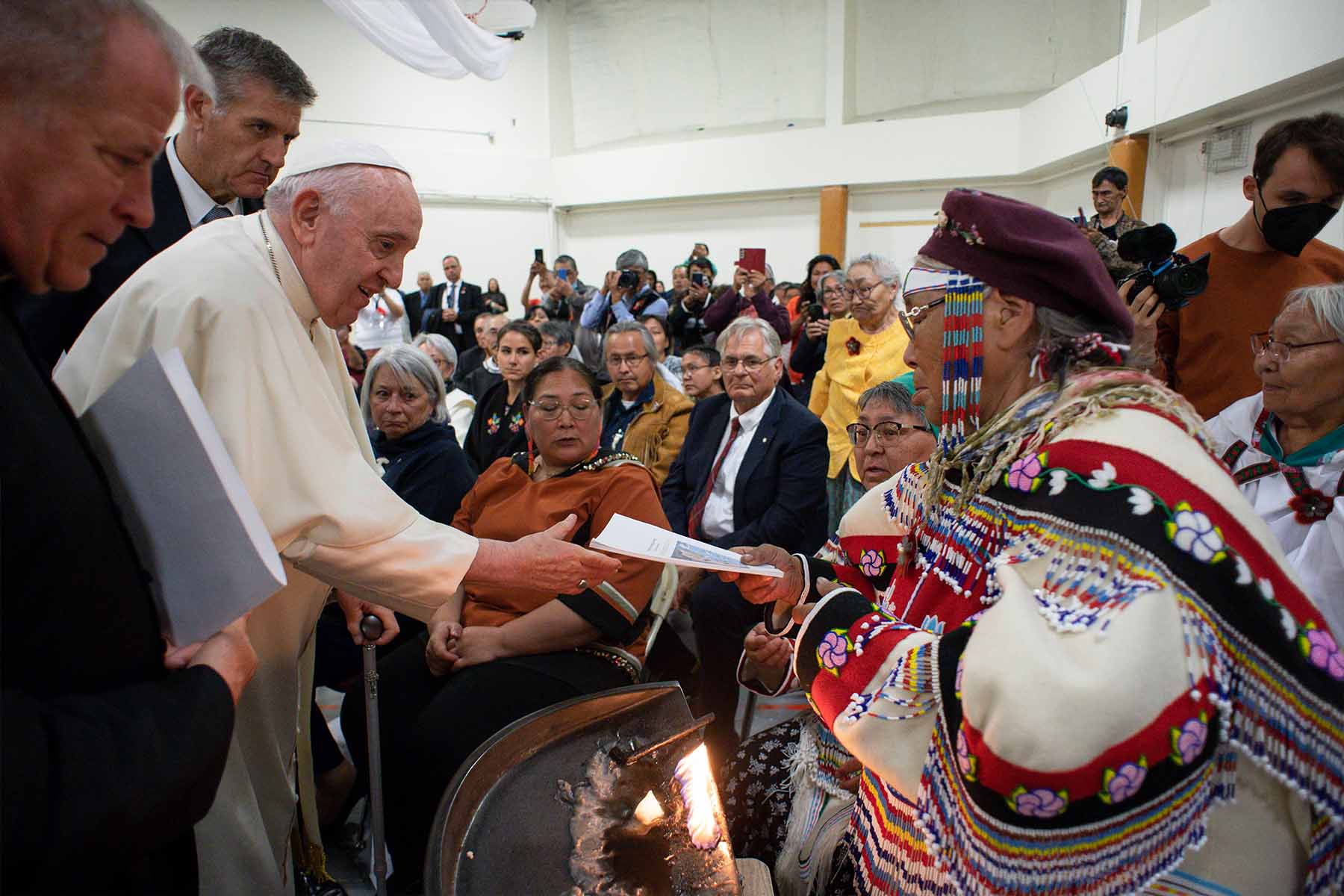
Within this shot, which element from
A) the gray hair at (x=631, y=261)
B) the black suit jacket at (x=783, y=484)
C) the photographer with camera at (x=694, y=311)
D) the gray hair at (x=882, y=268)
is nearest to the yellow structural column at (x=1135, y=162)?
the photographer with camera at (x=694, y=311)

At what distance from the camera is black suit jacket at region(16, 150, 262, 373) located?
194 cm

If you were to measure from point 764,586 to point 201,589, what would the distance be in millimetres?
1219

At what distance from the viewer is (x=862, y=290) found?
16.5ft

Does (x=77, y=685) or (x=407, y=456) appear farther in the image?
(x=407, y=456)

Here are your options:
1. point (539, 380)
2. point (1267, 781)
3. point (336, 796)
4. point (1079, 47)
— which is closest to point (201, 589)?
point (1267, 781)

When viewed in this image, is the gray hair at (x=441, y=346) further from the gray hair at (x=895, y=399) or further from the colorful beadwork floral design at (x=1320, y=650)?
the colorful beadwork floral design at (x=1320, y=650)

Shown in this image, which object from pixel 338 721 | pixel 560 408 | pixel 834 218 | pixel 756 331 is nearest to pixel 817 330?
pixel 756 331

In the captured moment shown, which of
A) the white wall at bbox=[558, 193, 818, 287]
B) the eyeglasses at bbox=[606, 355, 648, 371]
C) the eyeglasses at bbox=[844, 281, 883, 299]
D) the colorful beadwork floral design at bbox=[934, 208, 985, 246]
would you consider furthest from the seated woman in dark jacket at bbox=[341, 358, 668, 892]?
the white wall at bbox=[558, 193, 818, 287]

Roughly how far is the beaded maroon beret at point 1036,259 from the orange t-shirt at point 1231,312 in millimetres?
1723

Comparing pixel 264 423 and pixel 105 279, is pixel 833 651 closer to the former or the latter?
pixel 264 423

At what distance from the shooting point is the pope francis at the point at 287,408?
1.74 meters

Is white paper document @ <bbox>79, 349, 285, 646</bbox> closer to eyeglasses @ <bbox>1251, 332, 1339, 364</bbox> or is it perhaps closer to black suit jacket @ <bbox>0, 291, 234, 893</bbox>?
black suit jacket @ <bbox>0, 291, 234, 893</bbox>

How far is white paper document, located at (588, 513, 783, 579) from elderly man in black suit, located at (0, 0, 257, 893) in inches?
35.1

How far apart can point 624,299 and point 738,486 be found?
503 centimetres
